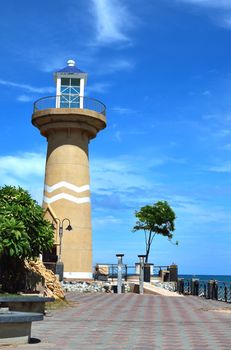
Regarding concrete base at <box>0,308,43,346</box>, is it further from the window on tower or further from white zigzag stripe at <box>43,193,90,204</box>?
the window on tower

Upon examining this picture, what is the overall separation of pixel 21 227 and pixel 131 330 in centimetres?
572

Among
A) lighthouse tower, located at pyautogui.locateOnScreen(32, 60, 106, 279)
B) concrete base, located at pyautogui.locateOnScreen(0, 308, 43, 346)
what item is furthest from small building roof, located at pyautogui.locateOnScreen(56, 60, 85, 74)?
concrete base, located at pyautogui.locateOnScreen(0, 308, 43, 346)

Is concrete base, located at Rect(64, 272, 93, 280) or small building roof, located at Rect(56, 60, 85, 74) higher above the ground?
small building roof, located at Rect(56, 60, 85, 74)

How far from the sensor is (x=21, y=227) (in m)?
16.5

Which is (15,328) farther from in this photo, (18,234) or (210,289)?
(210,289)

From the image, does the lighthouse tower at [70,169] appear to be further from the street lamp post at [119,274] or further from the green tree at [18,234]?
the green tree at [18,234]

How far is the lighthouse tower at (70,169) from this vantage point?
32.3 metres

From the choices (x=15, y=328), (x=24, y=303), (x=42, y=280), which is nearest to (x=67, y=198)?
(x=42, y=280)

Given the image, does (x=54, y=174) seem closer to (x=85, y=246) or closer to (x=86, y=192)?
(x=86, y=192)

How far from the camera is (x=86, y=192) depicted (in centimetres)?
3331

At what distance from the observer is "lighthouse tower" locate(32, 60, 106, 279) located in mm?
32281

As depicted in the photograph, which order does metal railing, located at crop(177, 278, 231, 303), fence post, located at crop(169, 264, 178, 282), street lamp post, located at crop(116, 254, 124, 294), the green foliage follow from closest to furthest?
the green foliage, metal railing, located at crop(177, 278, 231, 303), street lamp post, located at crop(116, 254, 124, 294), fence post, located at crop(169, 264, 178, 282)

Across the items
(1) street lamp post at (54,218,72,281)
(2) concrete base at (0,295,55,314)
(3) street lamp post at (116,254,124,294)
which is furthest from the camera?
(3) street lamp post at (116,254,124,294)

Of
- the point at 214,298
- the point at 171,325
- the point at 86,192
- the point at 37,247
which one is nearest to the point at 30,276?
A: the point at 37,247
